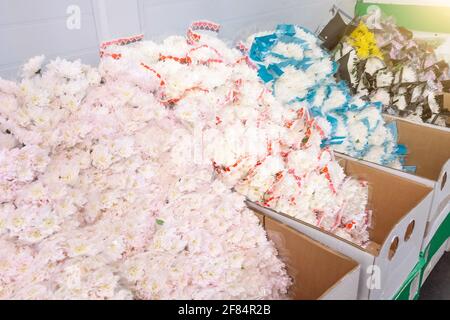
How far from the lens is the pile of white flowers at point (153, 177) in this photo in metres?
0.84

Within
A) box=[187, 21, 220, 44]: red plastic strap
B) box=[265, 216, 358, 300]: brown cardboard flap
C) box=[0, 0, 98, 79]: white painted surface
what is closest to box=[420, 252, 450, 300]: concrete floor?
box=[265, 216, 358, 300]: brown cardboard flap

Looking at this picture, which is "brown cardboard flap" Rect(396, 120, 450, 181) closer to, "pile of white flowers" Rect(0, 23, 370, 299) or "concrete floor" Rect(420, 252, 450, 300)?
"concrete floor" Rect(420, 252, 450, 300)

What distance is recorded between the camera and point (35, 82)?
99 cm

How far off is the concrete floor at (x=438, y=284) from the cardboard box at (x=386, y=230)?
0.56 metres

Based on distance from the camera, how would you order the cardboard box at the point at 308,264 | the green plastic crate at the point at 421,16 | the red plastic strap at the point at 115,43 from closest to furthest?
1. the cardboard box at the point at 308,264
2. the red plastic strap at the point at 115,43
3. the green plastic crate at the point at 421,16

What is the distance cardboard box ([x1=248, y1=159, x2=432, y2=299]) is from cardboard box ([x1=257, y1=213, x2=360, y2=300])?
3cm

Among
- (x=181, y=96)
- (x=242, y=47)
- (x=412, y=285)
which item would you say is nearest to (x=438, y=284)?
(x=412, y=285)

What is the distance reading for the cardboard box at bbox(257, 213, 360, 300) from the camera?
0.97 metres

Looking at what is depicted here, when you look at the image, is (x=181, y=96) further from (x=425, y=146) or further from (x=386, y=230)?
(x=425, y=146)

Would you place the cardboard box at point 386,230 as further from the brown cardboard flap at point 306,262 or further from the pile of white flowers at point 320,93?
the pile of white flowers at point 320,93

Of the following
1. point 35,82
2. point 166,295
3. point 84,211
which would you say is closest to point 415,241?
point 166,295

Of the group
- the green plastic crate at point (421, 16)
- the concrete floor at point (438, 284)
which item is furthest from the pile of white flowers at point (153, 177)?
the green plastic crate at point (421, 16)

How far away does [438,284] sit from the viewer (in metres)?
1.89
